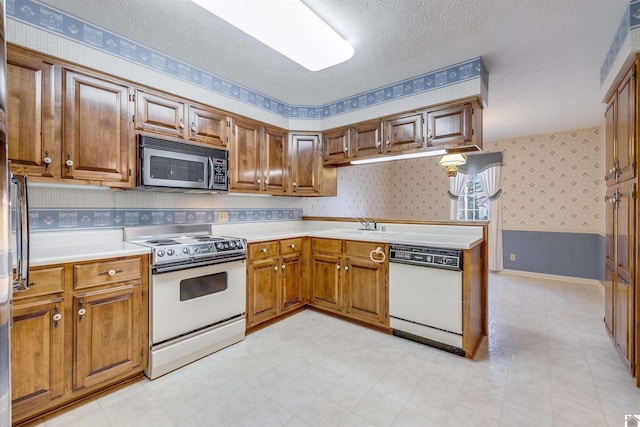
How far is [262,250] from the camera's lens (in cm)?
282

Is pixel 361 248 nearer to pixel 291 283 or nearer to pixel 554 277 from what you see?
pixel 291 283

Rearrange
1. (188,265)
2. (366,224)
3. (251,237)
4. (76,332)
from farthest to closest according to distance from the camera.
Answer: (366,224) < (251,237) < (188,265) < (76,332)

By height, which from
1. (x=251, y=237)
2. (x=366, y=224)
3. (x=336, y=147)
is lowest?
(x=251, y=237)

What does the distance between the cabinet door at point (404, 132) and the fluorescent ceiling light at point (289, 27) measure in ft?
3.04

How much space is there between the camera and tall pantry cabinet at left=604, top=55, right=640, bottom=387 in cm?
192

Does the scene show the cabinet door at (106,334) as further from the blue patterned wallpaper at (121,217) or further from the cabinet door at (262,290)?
the cabinet door at (262,290)

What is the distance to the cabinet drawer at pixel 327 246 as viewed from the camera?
3.04 meters

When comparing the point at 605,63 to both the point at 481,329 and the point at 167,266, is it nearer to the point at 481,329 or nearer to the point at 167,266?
the point at 481,329

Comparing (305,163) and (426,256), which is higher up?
(305,163)

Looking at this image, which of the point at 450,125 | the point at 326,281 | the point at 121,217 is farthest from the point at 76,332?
the point at 450,125

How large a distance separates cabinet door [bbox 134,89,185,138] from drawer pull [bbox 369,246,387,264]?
205 centimetres

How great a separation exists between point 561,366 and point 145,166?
3523 mm

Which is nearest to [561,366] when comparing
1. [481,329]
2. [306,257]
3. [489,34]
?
[481,329]

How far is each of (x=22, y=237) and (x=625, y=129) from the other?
370 centimetres
